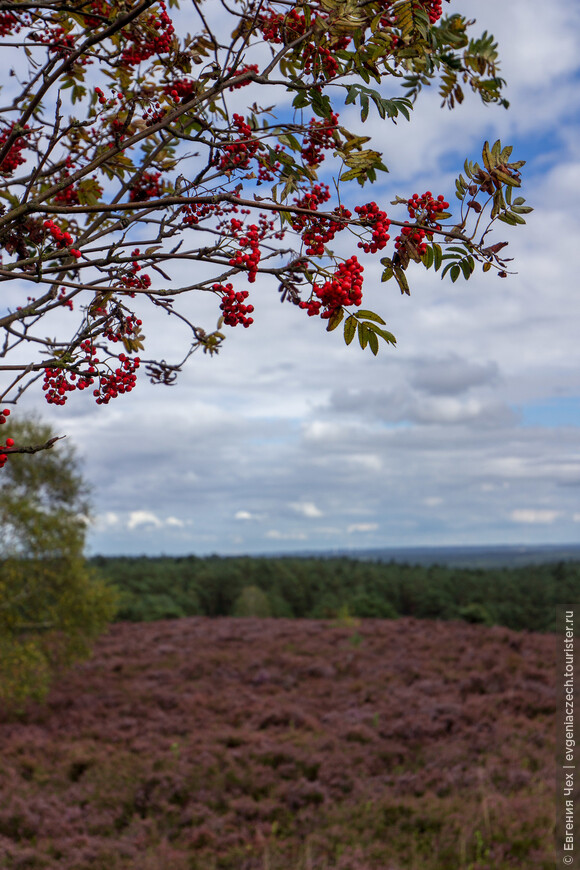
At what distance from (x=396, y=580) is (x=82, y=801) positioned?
23.8 m

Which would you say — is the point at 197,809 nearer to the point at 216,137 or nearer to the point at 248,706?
the point at 248,706

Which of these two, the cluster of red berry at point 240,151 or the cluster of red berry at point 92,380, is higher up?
the cluster of red berry at point 240,151

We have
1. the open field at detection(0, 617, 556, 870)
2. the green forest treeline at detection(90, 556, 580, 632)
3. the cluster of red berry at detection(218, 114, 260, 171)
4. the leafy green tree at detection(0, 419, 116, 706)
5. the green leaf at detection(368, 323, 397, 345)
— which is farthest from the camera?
the green forest treeline at detection(90, 556, 580, 632)

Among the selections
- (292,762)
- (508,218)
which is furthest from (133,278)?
(292,762)

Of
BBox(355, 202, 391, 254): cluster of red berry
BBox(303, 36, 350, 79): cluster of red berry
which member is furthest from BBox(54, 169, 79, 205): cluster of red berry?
BBox(355, 202, 391, 254): cluster of red berry

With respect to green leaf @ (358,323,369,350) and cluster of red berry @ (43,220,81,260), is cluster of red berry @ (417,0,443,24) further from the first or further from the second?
cluster of red berry @ (43,220,81,260)

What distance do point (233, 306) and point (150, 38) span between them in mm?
1566

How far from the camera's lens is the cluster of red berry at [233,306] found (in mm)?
2092

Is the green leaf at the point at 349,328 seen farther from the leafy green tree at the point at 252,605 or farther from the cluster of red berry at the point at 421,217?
the leafy green tree at the point at 252,605

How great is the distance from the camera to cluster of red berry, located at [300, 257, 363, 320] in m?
1.89

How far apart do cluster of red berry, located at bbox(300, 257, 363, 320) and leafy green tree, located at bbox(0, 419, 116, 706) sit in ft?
38.7

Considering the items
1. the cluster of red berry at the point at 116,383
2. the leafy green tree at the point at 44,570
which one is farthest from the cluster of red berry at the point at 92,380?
the leafy green tree at the point at 44,570

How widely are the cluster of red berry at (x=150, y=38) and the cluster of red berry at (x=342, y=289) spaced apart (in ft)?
4.95

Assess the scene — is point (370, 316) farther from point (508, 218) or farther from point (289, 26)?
point (289, 26)
